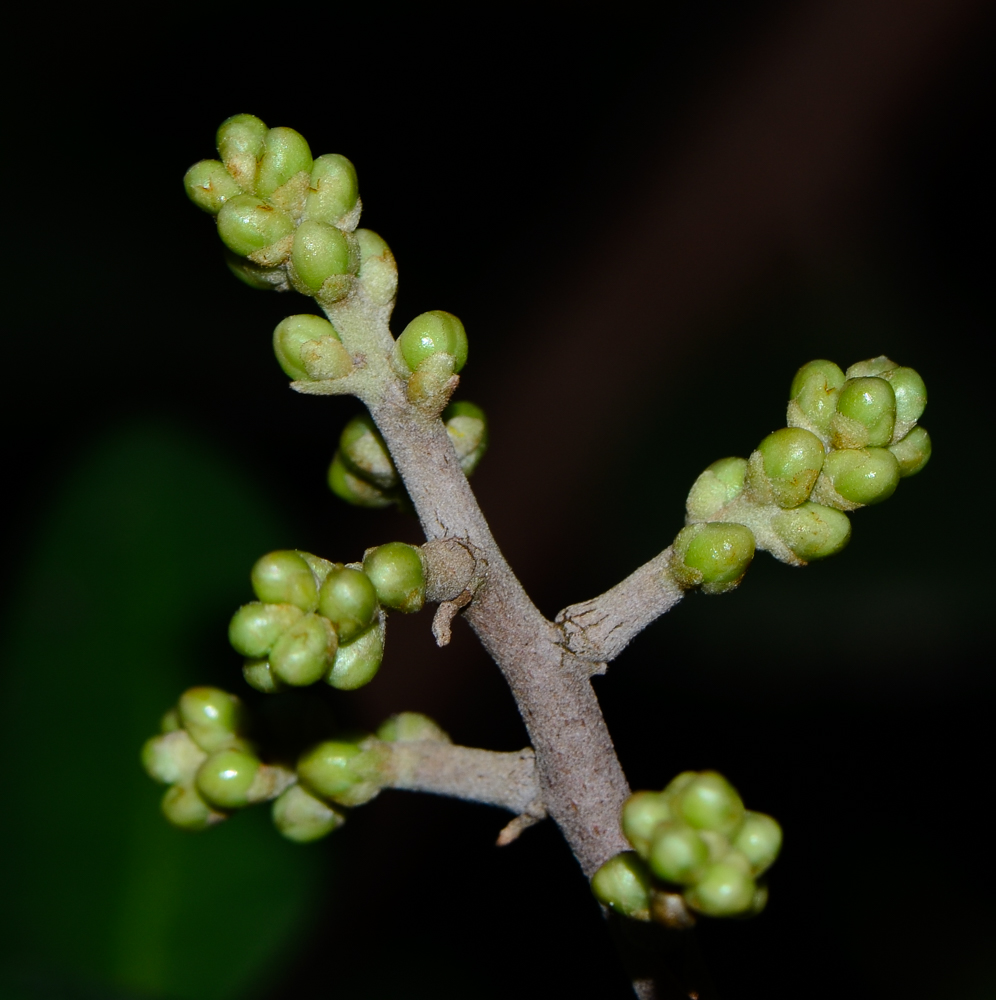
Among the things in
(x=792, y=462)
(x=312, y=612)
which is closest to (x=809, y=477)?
(x=792, y=462)

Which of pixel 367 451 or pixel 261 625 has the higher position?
pixel 367 451

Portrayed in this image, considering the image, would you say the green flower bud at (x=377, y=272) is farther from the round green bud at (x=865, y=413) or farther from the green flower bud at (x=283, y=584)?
the round green bud at (x=865, y=413)

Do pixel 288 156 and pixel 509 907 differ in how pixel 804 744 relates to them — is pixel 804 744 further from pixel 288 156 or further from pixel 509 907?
pixel 288 156

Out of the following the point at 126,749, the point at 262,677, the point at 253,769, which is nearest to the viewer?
the point at 262,677

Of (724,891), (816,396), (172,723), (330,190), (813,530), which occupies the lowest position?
(724,891)

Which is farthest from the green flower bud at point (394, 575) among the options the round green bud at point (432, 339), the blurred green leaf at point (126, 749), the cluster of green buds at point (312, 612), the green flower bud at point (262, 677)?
the blurred green leaf at point (126, 749)

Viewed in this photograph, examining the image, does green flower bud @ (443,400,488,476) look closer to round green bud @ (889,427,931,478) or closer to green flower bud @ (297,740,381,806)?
green flower bud @ (297,740,381,806)

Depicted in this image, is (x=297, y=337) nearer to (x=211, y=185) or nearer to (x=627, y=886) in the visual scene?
(x=211, y=185)
